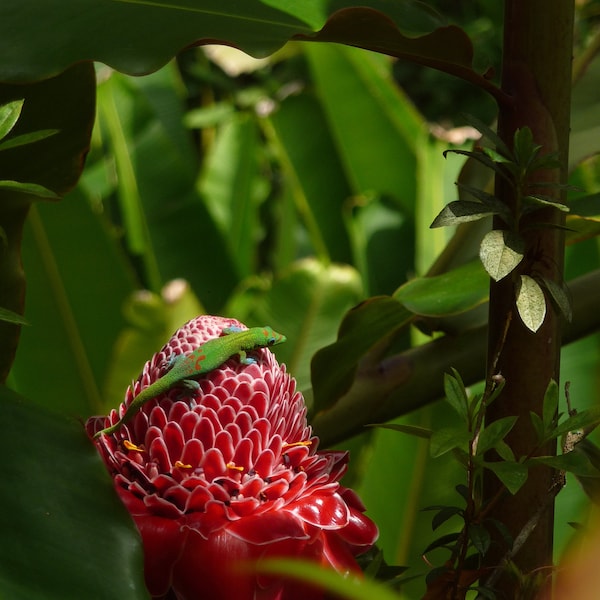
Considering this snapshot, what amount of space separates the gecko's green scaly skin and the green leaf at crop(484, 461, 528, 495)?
0.39 feet

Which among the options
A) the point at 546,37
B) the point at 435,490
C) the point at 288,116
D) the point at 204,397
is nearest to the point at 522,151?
the point at 546,37

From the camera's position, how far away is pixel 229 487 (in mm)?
403

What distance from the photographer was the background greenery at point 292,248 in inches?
36.3

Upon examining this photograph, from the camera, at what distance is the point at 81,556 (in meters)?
0.38

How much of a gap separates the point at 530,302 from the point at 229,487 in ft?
0.53

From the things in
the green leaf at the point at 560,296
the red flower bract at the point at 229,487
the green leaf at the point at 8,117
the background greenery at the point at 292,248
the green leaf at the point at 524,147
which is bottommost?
the background greenery at the point at 292,248

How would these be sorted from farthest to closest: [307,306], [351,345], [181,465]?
[307,306]
[351,345]
[181,465]

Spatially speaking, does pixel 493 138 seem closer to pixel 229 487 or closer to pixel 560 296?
pixel 560 296

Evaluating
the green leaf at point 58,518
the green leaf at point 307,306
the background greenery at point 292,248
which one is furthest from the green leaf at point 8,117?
the green leaf at point 307,306

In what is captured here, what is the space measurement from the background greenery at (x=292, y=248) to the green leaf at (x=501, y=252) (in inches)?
5.8

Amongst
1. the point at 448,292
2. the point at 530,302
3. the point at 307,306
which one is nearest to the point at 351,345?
the point at 448,292

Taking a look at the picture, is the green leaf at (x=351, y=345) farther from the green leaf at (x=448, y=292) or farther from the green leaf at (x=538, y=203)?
the green leaf at (x=538, y=203)

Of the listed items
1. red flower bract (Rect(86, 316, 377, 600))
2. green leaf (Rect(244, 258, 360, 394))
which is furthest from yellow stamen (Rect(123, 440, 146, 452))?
green leaf (Rect(244, 258, 360, 394))

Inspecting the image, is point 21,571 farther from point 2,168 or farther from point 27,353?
point 27,353
